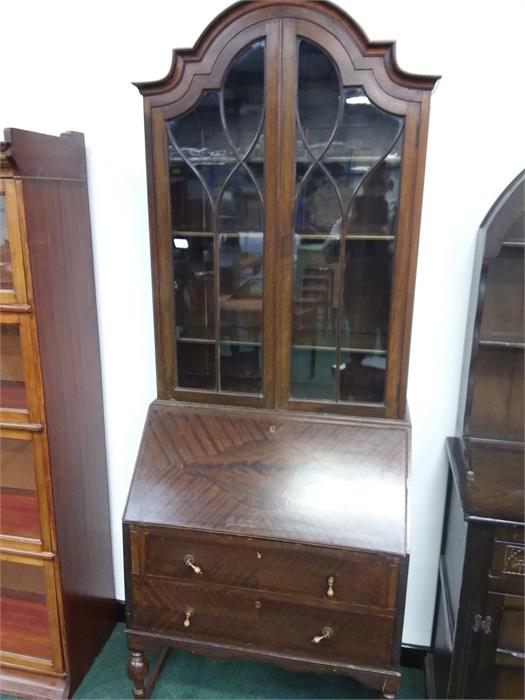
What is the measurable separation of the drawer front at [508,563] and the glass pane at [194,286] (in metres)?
0.92

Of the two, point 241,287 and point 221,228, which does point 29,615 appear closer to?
point 241,287

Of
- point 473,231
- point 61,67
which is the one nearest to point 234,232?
point 473,231

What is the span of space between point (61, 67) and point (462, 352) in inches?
61.1

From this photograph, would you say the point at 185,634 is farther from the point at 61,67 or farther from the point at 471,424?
the point at 61,67

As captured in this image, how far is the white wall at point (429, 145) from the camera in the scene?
56.2 inches

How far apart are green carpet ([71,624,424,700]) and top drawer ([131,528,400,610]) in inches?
22.0

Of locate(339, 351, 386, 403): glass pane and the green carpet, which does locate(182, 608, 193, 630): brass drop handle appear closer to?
the green carpet

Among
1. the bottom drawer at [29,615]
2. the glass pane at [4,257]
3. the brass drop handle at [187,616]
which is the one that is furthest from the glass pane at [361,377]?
the bottom drawer at [29,615]

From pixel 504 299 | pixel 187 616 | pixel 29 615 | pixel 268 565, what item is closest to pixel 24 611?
pixel 29 615

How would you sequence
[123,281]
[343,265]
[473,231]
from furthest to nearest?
[123,281]
[473,231]
[343,265]

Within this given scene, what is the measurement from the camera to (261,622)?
1.44 m

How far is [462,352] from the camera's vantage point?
1604 millimetres

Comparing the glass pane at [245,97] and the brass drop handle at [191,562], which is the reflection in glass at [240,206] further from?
the brass drop handle at [191,562]

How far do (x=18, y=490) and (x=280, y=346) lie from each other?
102 centimetres
